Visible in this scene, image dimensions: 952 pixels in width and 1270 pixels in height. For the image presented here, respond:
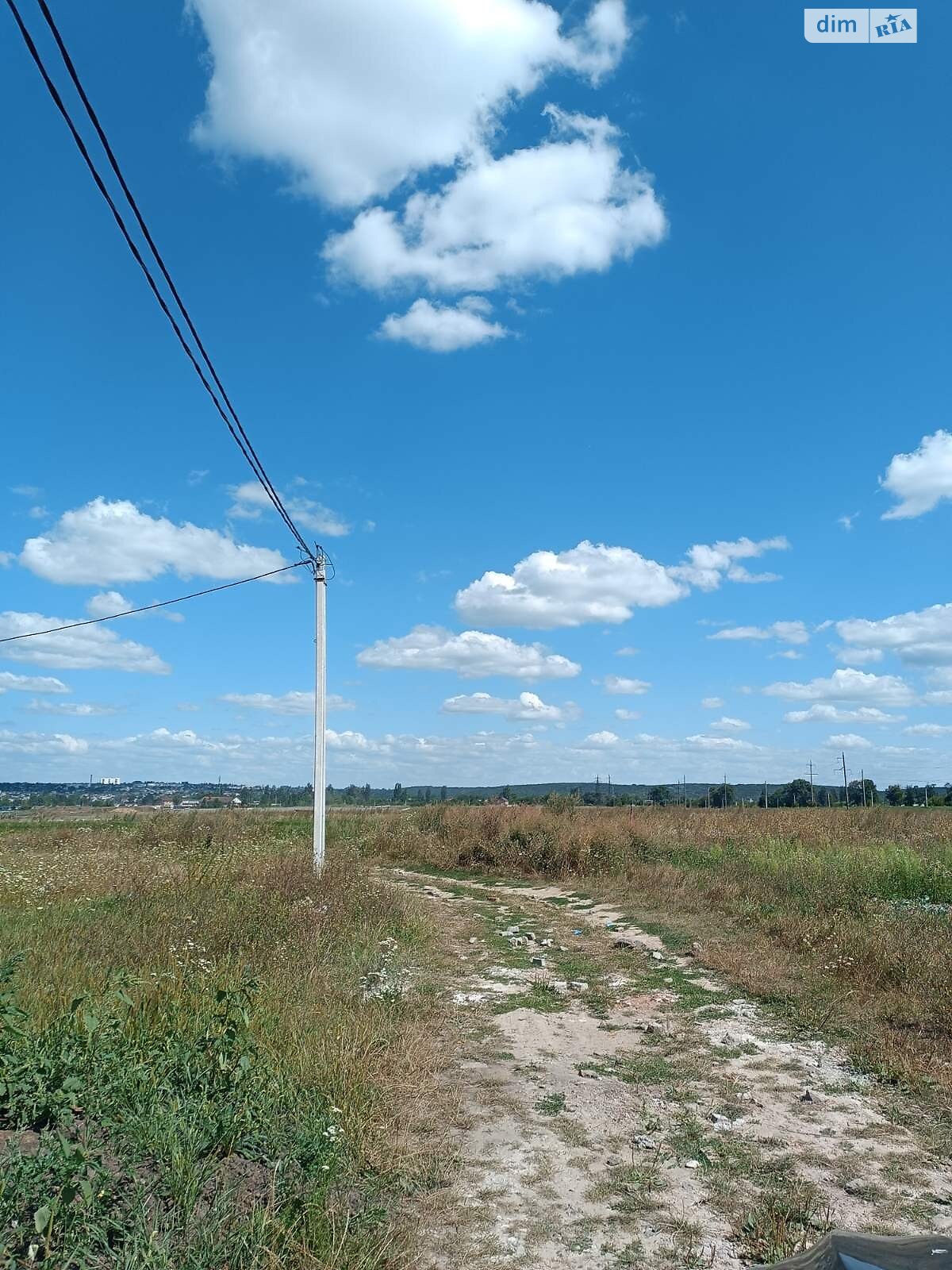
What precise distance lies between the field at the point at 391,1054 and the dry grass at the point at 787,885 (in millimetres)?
62

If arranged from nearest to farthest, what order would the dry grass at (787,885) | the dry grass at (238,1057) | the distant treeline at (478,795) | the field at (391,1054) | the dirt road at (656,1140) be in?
the dry grass at (238,1057) → the field at (391,1054) → the dirt road at (656,1140) → the dry grass at (787,885) → the distant treeline at (478,795)

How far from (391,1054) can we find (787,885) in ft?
29.5

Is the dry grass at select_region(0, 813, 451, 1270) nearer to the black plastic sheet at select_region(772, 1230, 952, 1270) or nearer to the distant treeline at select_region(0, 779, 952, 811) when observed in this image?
the black plastic sheet at select_region(772, 1230, 952, 1270)

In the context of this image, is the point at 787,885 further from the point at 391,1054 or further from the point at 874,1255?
the point at 874,1255

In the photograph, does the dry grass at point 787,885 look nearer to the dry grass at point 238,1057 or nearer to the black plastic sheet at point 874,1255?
the dry grass at point 238,1057

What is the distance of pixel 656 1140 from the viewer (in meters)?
4.49

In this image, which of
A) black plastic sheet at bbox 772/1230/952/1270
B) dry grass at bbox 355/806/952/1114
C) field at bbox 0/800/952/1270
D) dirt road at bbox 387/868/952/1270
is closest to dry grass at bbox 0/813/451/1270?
field at bbox 0/800/952/1270

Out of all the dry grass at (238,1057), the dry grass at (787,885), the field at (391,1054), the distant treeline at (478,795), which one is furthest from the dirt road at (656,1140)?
the distant treeline at (478,795)

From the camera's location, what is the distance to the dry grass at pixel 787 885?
663cm

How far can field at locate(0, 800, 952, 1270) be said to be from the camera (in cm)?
327

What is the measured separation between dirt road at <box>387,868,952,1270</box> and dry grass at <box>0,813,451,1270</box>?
38 centimetres

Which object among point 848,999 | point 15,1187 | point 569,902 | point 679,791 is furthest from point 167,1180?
point 679,791

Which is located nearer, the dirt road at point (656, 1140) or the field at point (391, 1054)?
the field at point (391, 1054)

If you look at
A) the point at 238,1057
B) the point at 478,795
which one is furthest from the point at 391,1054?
the point at 478,795
